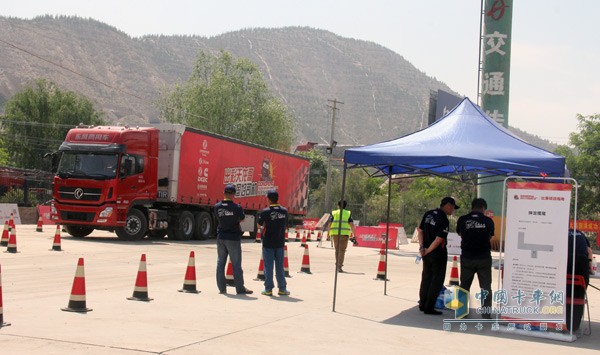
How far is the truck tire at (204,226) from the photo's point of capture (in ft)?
103

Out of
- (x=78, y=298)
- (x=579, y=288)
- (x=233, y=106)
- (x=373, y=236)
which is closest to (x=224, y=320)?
(x=78, y=298)

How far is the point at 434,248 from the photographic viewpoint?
13.0 metres

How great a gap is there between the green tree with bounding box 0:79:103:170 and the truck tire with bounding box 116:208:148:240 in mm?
45756

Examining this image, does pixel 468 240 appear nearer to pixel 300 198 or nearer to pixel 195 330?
pixel 195 330

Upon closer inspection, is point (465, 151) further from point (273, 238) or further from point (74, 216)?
point (74, 216)

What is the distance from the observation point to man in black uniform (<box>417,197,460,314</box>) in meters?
13.0

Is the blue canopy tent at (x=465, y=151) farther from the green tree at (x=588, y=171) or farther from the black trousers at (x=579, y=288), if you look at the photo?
the green tree at (x=588, y=171)

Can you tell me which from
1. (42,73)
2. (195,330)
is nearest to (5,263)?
Result: (195,330)

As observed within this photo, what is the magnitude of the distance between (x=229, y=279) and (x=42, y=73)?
172942mm

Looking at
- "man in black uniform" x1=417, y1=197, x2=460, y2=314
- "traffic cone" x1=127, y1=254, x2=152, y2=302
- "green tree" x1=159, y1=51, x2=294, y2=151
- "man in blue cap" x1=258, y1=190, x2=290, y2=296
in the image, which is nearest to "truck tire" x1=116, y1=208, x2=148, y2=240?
"man in blue cap" x1=258, y1=190, x2=290, y2=296

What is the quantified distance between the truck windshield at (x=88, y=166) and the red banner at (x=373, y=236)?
13133 millimetres

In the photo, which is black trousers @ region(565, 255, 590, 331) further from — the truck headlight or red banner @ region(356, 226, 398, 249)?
red banner @ region(356, 226, 398, 249)

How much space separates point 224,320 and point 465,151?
182 inches

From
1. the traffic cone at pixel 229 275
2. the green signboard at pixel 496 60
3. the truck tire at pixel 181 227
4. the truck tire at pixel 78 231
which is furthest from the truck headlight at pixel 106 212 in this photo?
the green signboard at pixel 496 60
